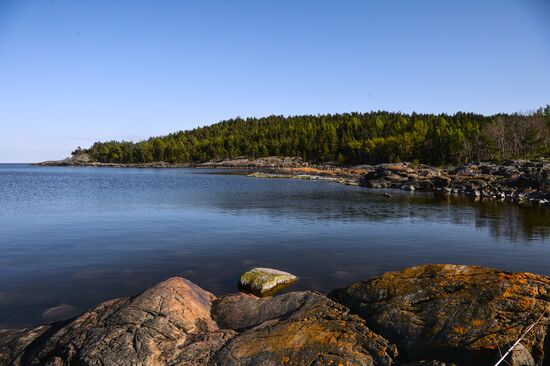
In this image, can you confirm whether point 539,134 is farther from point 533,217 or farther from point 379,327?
point 379,327

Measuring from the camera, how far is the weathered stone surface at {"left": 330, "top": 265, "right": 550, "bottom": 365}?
28.3 ft

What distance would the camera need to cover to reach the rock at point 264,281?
17.4m

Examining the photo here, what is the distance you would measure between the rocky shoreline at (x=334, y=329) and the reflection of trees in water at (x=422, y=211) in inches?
962

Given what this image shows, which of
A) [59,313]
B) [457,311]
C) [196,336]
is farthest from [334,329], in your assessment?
[59,313]

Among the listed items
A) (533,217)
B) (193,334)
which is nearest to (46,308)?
(193,334)

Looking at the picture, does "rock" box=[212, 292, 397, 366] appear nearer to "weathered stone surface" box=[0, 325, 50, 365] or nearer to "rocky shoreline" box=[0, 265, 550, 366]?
"rocky shoreline" box=[0, 265, 550, 366]

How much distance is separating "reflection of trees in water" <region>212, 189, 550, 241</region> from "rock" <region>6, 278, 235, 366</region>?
28414 mm

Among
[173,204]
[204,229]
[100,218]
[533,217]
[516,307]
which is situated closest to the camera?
[516,307]

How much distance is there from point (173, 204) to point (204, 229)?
19332 mm

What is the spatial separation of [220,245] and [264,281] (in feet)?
32.1

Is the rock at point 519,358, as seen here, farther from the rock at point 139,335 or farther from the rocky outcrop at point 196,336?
the rock at point 139,335

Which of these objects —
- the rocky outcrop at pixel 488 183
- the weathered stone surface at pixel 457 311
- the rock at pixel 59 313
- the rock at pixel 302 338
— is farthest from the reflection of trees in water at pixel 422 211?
the rock at pixel 302 338

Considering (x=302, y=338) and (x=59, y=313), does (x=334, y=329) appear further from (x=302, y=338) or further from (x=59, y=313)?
(x=59, y=313)

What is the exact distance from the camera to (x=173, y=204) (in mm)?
50375
